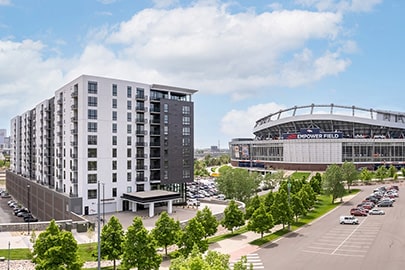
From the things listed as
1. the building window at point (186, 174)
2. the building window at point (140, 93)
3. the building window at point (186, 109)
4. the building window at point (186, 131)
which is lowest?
the building window at point (186, 174)

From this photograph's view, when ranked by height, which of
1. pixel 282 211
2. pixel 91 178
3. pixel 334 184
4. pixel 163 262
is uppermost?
pixel 91 178

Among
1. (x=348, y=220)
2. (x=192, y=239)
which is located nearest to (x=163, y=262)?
(x=192, y=239)

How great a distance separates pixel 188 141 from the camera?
7938 centimetres

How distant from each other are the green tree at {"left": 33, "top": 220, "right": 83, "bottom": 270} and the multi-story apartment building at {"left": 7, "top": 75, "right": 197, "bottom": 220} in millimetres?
32936

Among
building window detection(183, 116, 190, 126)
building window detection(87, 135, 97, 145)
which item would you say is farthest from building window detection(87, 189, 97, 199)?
building window detection(183, 116, 190, 126)

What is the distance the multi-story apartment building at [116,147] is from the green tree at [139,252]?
31.3 metres

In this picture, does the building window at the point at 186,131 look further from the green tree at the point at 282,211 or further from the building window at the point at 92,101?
the green tree at the point at 282,211

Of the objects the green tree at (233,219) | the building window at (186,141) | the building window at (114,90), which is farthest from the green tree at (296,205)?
the building window at (114,90)

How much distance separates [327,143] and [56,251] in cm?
13635

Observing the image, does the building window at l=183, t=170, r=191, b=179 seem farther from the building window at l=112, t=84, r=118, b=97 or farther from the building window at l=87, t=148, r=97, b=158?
the building window at l=112, t=84, r=118, b=97

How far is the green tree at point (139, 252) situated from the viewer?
107 ft

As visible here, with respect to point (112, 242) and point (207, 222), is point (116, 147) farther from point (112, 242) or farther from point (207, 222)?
point (112, 242)

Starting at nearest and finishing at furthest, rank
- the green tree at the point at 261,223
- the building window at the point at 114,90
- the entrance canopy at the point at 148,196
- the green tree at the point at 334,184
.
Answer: the green tree at the point at 261,223 → the entrance canopy at the point at 148,196 → the building window at the point at 114,90 → the green tree at the point at 334,184

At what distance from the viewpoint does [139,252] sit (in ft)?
108
